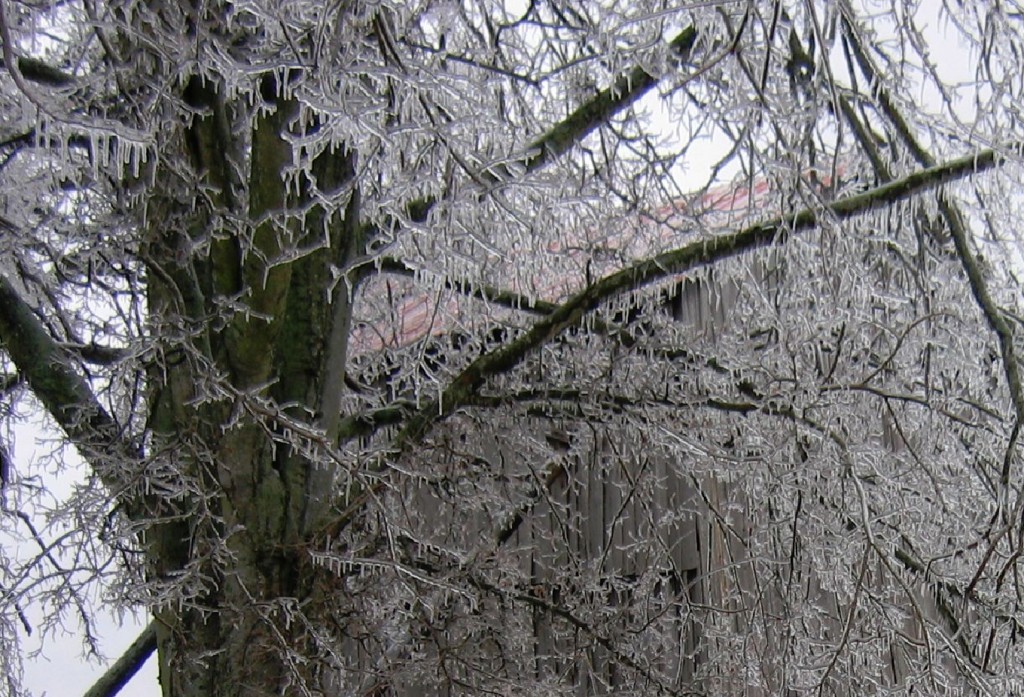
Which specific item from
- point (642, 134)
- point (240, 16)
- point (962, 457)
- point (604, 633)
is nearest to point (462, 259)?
point (240, 16)

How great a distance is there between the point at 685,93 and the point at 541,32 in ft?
3.48

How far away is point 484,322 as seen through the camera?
4680 millimetres

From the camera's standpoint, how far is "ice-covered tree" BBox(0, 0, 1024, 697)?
3.09 metres

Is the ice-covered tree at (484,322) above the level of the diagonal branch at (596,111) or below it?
below

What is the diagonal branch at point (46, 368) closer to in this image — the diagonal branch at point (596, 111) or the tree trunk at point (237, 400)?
the tree trunk at point (237, 400)

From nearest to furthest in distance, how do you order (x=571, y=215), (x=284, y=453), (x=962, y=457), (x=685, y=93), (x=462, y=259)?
(x=462, y=259) < (x=685, y=93) < (x=284, y=453) < (x=571, y=215) < (x=962, y=457)

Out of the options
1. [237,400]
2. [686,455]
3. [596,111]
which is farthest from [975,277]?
[237,400]

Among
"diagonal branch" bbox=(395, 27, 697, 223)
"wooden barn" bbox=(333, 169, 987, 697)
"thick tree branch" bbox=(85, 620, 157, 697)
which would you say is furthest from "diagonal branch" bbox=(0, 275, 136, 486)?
"thick tree branch" bbox=(85, 620, 157, 697)

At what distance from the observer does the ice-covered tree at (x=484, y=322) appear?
10.1 feet

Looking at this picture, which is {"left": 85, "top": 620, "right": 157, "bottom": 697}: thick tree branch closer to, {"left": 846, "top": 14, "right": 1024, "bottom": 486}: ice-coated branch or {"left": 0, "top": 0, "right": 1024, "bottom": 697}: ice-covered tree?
{"left": 0, "top": 0, "right": 1024, "bottom": 697}: ice-covered tree

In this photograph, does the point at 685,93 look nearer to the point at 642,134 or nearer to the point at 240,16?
the point at 642,134

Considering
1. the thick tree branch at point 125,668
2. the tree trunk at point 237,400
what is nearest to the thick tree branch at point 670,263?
the tree trunk at point 237,400

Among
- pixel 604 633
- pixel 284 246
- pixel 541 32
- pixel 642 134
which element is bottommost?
pixel 604 633

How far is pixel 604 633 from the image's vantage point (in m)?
4.69
